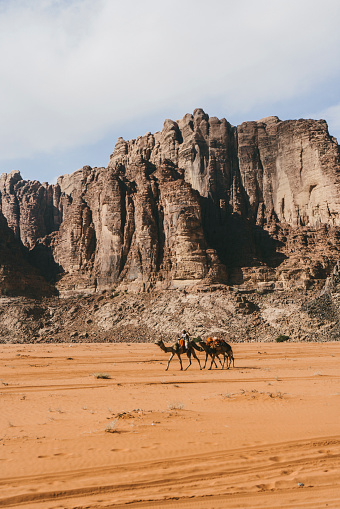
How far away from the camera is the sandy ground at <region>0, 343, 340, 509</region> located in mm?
5367

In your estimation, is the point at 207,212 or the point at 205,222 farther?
the point at 207,212

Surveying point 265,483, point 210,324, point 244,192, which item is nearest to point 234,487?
point 265,483

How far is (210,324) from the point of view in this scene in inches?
2527

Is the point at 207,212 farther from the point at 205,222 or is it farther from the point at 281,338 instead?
the point at 281,338

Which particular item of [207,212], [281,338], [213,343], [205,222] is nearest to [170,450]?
[213,343]

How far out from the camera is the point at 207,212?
9975 cm

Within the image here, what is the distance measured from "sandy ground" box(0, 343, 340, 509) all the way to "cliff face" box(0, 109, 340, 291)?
6449cm

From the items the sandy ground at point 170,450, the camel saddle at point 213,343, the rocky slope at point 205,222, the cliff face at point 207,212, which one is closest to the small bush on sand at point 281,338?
the rocky slope at point 205,222

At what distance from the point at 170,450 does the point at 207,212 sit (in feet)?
309

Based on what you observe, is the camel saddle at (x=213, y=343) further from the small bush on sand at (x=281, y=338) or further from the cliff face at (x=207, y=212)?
the cliff face at (x=207, y=212)

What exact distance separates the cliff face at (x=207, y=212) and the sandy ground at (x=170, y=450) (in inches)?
2539

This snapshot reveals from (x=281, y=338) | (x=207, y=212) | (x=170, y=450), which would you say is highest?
(x=207, y=212)

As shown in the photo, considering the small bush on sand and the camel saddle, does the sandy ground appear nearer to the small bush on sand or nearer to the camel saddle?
the camel saddle

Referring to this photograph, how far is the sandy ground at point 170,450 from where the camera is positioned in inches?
211
